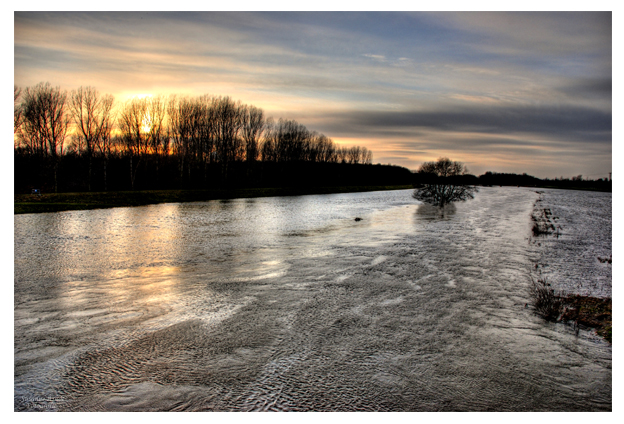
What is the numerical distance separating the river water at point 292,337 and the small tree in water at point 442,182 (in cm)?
2313

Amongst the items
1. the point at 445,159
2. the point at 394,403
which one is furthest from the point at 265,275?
the point at 445,159

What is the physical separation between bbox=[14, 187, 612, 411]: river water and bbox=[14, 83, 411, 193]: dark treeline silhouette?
2609 cm

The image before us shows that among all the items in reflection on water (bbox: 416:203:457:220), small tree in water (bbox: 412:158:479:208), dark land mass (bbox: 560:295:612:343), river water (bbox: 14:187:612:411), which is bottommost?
river water (bbox: 14:187:612:411)

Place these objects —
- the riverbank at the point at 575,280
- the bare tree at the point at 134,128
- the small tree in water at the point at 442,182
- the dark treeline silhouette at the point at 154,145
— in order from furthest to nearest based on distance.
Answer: the bare tree at the point at 134,128, the dark treeline silhouette at the point at 154,145, the small tree in water at the point at 442,182, the riverbank at the point at 575,280

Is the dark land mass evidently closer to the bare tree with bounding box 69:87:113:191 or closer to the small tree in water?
the small tree in water

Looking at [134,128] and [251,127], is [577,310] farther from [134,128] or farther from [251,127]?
[251,127]

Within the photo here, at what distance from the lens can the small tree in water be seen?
34572 mm

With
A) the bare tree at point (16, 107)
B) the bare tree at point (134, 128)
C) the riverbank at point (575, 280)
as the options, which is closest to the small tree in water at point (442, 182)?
the riverbank at point (575, 280)

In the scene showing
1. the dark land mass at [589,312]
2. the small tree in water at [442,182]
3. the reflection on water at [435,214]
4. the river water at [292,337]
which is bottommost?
the river water at [292,337]

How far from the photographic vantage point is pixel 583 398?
179 inches

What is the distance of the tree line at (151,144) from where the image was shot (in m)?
41.5

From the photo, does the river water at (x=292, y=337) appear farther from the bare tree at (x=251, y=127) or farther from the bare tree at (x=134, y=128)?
the bare tree at (x=251, y=127)

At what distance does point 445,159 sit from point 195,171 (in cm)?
4617

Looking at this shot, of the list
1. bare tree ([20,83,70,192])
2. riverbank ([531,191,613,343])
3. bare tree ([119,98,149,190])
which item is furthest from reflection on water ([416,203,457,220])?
bare tree ([119,98,149,190])
